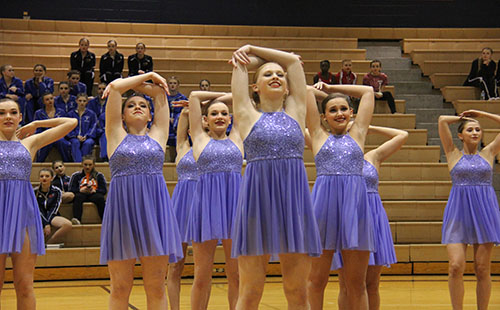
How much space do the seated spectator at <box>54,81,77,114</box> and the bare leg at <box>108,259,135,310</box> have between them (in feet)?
19.3

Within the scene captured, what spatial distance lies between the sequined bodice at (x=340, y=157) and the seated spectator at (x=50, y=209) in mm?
4471

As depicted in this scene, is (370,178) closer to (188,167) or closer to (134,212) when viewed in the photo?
(188,167)

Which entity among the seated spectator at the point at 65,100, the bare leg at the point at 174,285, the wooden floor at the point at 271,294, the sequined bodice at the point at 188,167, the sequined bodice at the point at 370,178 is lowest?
the wooden floor at the point at 271,294

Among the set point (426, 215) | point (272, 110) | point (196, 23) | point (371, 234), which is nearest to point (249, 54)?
point (272, 110)

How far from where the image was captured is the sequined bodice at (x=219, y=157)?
479 cm

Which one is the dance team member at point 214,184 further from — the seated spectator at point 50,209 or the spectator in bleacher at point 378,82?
the spectator in bleacher at point 378,82

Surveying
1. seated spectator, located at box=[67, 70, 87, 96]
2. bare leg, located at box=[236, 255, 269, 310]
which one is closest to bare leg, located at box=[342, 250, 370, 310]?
bare leg, located at box=[236, 255, 269, 310]

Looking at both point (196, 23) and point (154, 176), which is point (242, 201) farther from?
point (196, 23)

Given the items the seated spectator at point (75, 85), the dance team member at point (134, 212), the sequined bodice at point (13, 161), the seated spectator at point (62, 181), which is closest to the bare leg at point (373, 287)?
the dance team member at point (134, 212)

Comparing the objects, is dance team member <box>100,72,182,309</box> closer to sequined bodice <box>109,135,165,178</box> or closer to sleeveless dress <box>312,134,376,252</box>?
sequined bodice <box>109,135,165,178</box>

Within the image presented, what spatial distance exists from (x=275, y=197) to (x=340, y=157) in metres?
0.92

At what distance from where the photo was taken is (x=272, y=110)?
345 cm

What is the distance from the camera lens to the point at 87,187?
8180 millimetres

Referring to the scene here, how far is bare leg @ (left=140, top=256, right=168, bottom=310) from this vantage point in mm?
3717
